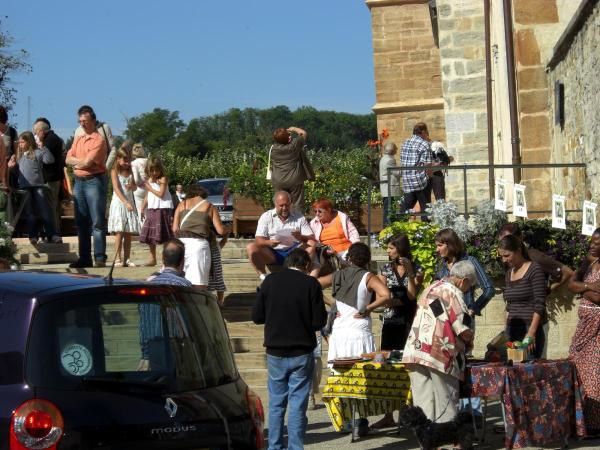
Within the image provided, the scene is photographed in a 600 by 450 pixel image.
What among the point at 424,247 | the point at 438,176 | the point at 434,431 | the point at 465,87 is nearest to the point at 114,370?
the point at 434,431

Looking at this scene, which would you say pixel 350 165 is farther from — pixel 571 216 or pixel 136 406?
pixel 136 406

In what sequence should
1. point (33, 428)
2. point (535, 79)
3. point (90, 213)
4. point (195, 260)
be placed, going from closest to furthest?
1. point (33, 428)
2. point (195, 260)
3. point (90, 213)
4. point (535, 79)

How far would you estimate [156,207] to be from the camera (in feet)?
52.0

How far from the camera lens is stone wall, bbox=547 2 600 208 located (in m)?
14.7

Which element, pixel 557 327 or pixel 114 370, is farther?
pixel 557 327

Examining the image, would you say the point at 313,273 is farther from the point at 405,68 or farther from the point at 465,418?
the point at 405,68

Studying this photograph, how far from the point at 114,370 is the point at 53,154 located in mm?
11815

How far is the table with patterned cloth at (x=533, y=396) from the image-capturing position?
980cm

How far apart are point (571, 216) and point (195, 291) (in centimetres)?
999

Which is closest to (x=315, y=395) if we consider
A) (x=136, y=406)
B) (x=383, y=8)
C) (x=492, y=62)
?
(x=136, y=406)

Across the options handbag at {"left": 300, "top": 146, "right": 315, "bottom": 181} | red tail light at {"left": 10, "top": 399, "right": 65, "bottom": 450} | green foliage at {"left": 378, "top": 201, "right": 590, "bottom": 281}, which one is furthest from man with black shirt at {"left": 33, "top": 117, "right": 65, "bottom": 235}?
red tail light at {"left": 10, "top": 399, "right": 65, "bottom": 450}

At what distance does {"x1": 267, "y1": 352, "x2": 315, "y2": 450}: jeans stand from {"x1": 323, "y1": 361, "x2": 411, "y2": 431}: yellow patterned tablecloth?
89 cm

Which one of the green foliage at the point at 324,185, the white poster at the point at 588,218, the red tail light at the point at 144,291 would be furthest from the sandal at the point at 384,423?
the green foliage at the point at 324,185

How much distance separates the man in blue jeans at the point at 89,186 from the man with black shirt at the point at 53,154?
1.61 meters
